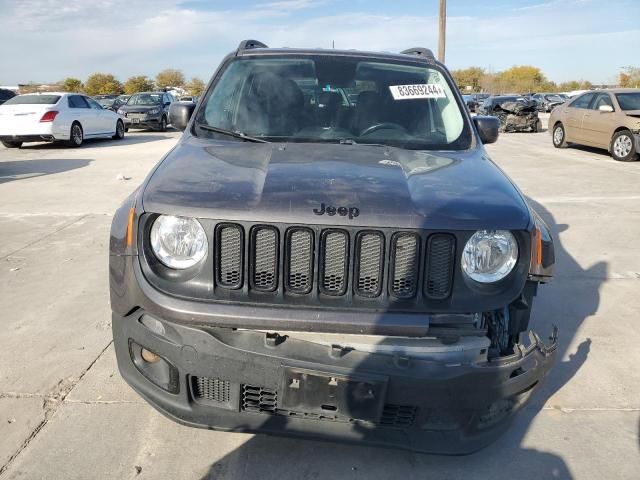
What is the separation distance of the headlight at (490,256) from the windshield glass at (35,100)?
15398 millimetres

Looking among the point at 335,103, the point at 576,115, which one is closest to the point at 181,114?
the point at 335,103

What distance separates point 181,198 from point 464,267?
1221mm

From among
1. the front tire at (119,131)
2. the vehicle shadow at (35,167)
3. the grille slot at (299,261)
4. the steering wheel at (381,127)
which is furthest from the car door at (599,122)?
the front tire at (119,131)

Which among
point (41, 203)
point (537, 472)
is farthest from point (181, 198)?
point (41, 203)

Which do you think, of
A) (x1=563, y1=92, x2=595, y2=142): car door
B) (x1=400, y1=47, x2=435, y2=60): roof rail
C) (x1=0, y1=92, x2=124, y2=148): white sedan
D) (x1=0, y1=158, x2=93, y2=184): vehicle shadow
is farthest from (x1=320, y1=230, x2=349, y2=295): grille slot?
(x1=563, y1=92, x2=595, y2=142): car door

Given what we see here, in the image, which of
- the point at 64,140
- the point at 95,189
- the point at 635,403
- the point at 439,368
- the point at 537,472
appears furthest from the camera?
the point at 64,140

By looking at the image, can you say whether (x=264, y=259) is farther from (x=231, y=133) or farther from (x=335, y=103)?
(x=335, y=103)

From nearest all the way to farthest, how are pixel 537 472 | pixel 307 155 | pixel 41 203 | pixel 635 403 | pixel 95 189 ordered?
1. pixel 537 472
2. pixel 307 155
3. pixel 635 403
4. pixel 41 203
5. pixel 95 189

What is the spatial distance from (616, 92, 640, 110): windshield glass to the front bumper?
13.2 meters

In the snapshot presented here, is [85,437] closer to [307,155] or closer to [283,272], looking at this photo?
[283,272]

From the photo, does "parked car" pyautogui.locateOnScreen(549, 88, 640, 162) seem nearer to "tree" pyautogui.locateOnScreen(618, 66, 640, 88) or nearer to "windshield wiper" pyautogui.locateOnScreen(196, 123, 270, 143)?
"windshield wiper" pyautogui.locateOnScreen(196, 123, 270, 143)

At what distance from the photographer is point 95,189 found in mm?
9500

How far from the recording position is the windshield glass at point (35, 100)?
1498 centimetres

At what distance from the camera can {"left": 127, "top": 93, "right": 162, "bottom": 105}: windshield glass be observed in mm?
22473
